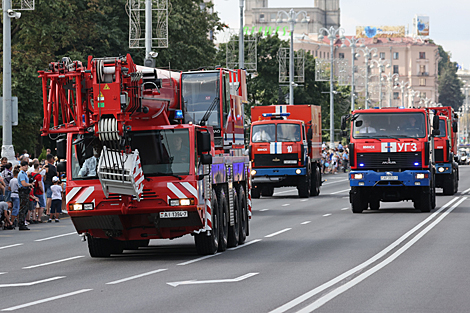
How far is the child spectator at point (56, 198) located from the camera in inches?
1054

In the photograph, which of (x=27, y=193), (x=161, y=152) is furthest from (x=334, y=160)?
(x=161, y=152)

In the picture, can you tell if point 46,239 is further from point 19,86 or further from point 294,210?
point 19,86

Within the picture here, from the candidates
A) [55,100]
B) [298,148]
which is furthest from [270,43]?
[55,100]

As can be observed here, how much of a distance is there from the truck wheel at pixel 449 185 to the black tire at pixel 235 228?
66.8ft

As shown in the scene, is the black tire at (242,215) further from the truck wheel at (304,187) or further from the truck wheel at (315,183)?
the truck wheel at (315,183)

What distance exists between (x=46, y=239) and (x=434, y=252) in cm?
897

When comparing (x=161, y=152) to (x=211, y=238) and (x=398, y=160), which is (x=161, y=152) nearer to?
(x=211, y=238)

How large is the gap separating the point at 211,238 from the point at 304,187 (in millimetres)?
19945

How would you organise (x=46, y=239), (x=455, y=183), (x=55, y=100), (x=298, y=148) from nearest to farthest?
1. (x=55, y=100)
2. (x=46, y=239)
3. (x=298, y=148)
4. (x=455, y=183)

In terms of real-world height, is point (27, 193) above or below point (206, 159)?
below

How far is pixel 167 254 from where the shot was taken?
58.4 feet

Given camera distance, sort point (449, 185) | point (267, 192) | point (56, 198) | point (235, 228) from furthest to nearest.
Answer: point (267, 192) < point (449, 185) < point (56, 198) < point (235, 228)

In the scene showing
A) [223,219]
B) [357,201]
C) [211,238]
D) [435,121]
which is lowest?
[357,201]

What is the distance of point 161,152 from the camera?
53.6ft
